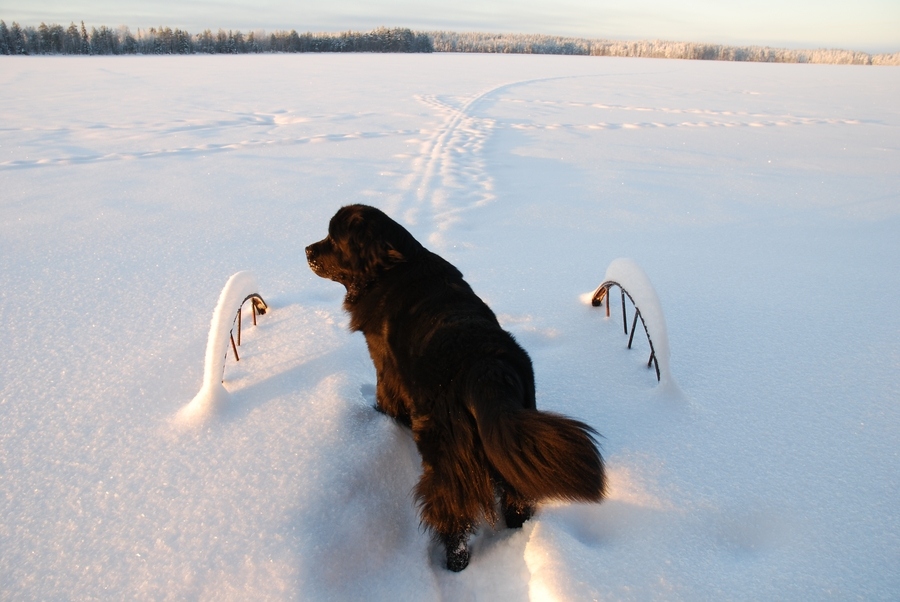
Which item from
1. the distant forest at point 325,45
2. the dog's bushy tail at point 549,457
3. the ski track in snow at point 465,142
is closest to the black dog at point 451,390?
the dog's bushy tail at point 549,457

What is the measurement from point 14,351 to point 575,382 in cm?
293

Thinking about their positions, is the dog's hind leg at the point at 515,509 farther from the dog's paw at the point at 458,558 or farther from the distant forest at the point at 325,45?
the distant forest at the point at 325,45

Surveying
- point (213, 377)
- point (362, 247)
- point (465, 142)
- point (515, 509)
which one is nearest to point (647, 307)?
point (515, 509)

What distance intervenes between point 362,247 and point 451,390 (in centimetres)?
101

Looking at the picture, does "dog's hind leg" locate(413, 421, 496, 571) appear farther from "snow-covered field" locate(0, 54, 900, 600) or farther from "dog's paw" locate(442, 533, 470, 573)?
"snow-covered field" locate(0, 54, 900, 600)

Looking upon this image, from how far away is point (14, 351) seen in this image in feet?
8.98

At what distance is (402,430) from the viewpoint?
2.32 metres

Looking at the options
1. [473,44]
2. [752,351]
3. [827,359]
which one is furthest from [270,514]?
[473,44]

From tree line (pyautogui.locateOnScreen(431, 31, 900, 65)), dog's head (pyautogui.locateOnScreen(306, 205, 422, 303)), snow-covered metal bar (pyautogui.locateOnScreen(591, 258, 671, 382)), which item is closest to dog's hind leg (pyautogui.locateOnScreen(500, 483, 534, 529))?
snow-covered metal bar (pyautogui.locateOnScreen(591, 258, 671, 382))

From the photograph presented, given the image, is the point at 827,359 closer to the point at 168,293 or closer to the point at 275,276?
the point at 275,276

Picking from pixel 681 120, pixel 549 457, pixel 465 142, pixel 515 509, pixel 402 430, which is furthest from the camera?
pixel 681 120

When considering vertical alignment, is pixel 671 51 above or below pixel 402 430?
above

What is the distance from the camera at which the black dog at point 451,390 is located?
1382mm

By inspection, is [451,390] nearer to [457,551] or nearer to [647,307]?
[457,551]
